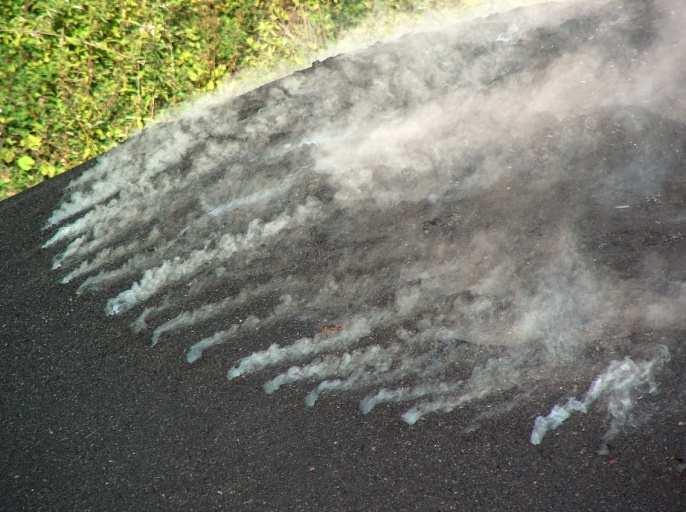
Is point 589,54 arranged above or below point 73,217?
below

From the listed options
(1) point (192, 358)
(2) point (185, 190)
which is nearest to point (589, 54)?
(2) point (185, 190)

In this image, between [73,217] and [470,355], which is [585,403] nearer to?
[470,355]

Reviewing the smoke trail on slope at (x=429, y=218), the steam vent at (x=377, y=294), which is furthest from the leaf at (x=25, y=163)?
the smoke trail on slope at (x=429, y=218)

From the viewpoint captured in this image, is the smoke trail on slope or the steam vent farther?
the smoke trail on slope

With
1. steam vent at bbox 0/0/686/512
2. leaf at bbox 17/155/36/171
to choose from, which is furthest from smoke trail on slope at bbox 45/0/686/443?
leaf at bbox 17/155/36/171

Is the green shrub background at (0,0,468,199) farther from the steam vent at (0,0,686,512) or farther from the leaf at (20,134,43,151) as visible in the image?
the steam vent at (0,0,686,512)
